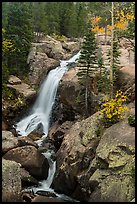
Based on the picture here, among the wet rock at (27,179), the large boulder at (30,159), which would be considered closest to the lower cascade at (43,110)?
the large boulder at (30,159)

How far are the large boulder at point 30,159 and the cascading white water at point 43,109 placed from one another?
7608 mm

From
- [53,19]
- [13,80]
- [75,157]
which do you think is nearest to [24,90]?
[13,80]

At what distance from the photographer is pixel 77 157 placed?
850 inches

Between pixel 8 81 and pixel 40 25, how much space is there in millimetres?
22941

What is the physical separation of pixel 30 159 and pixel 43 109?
11333 mm

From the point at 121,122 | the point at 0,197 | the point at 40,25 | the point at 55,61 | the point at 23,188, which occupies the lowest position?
the point at 23,188

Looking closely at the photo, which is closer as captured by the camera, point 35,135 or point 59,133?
point 59,133

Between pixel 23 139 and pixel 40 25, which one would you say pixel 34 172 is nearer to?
pixel 23 139

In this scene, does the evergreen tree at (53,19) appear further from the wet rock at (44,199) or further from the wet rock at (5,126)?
the wet rock at (44,199)

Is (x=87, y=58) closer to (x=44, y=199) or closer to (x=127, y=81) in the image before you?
(x=127, y=81)

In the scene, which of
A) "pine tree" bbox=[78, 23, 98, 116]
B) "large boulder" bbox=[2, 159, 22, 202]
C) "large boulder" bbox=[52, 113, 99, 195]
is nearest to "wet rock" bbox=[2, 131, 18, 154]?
"large boulder" bbox=[52, 113, 99, 195]

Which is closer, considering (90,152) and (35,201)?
(35,201)

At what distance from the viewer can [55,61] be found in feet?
134

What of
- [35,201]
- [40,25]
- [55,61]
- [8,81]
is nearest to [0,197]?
[35,201]
